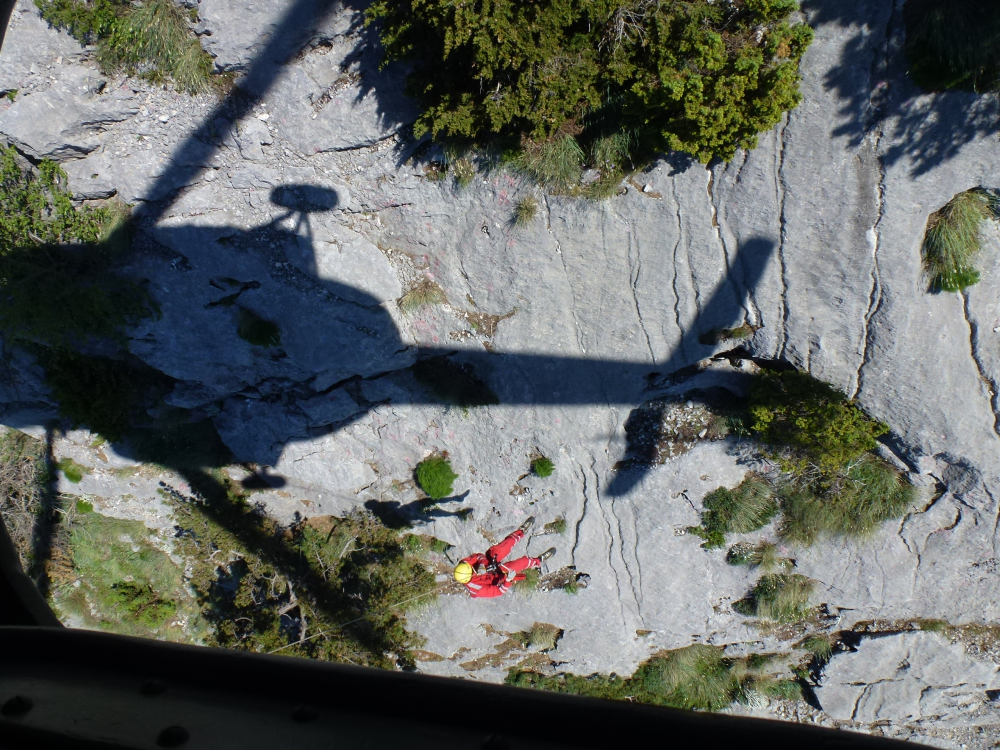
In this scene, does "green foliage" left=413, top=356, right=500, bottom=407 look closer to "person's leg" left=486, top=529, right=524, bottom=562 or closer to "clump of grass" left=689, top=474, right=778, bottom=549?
"person's leg" left=486, top=529, right=524, bottom=562

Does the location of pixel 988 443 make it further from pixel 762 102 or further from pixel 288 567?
pixel 288 567

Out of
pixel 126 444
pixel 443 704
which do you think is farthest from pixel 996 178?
pixel 126 444

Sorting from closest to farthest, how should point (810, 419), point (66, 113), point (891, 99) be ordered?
point (891, 99) < point (66, 113) < point (810, 419)

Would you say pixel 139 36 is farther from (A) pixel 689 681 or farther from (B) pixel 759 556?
(A) pixel 689 681

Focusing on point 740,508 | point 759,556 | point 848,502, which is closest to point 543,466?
point 740,508

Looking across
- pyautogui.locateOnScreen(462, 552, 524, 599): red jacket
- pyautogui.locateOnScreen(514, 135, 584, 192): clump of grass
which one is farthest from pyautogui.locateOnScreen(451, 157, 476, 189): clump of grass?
pyautogui.locateOnScreen(462, 552, 524, 599): red jacket

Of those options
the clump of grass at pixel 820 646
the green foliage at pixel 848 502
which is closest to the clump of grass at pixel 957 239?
the green foliage at pixel 848 502
